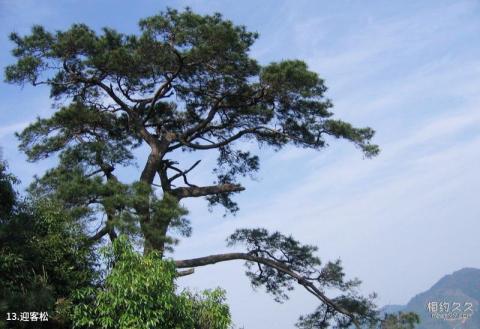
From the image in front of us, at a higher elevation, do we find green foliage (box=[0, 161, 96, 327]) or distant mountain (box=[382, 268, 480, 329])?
distant mountain (box=[382, 268, 480, 329])

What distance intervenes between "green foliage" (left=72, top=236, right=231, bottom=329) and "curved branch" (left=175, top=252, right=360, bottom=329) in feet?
8.07

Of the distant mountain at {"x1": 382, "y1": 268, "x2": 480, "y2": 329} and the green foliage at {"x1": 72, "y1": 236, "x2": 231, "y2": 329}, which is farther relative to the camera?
the distant mountain at {"x1": 382, "y1": 268, "x2": 480, "y2": 329}

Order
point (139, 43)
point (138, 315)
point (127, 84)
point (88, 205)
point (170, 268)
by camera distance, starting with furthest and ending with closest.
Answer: point (127, 84)
point (139, 43)
point (88, 205)
point (170, 268)
point (138, 315)

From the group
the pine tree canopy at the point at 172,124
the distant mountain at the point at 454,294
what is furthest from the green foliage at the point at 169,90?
the distant mountain at the point at 454,294

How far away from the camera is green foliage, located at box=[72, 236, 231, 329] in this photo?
552cm

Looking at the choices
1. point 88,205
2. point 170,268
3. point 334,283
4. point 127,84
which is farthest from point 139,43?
point 334,283

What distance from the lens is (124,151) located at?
9102mm

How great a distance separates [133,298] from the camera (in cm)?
559

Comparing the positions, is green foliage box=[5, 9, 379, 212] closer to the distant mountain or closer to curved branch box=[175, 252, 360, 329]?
curved branch box=[175, 252, 360, 329]

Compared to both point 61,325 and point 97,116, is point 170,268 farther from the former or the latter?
point 97,116

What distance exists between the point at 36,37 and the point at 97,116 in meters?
1.43

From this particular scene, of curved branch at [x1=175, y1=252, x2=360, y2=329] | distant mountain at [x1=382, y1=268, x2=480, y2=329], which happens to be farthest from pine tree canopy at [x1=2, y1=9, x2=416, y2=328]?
distant mountain at [x1=382, y1=268, x2=480, y2=329]

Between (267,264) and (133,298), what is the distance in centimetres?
387

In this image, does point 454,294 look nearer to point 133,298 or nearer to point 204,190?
point 204,190
